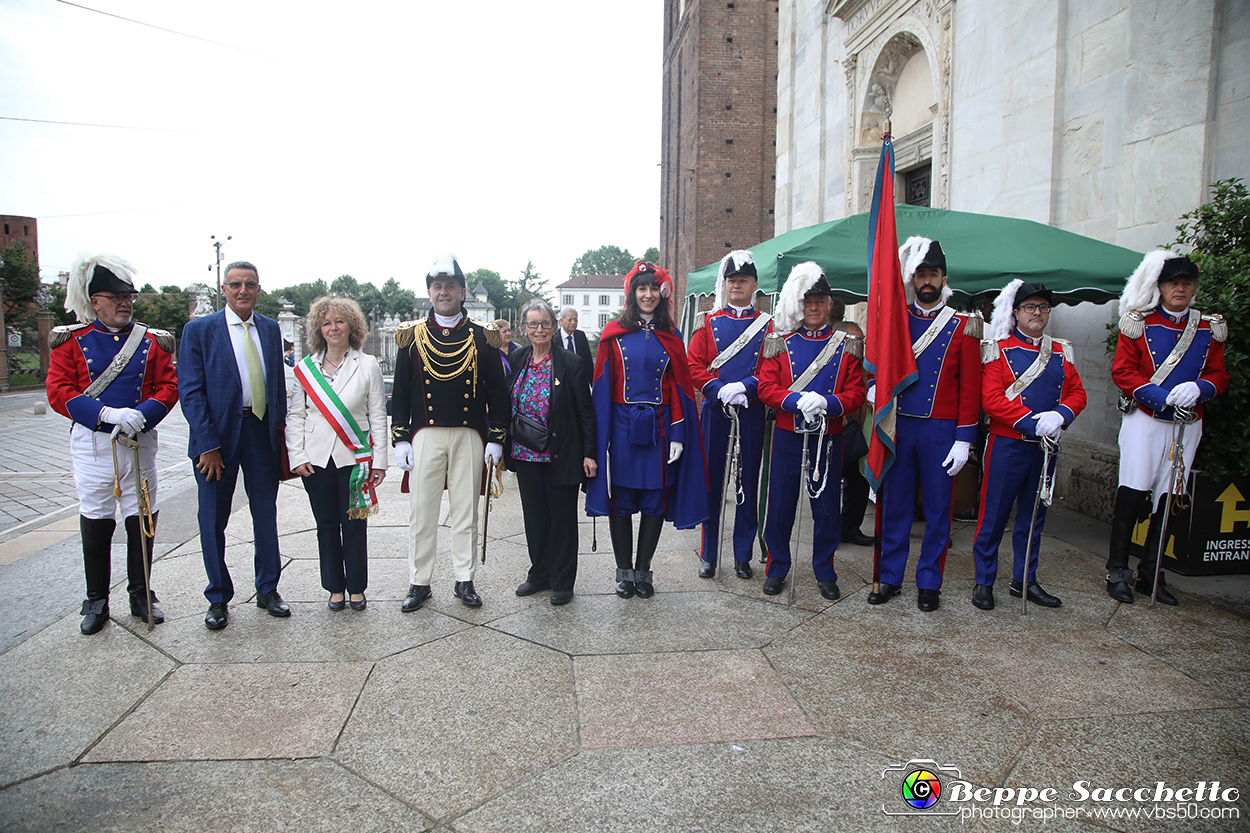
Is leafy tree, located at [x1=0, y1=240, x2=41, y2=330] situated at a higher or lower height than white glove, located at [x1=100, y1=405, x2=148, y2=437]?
higher

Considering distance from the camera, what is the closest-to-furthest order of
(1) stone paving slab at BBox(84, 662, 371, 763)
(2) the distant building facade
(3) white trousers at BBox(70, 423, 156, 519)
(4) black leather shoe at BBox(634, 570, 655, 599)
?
(1) stone paving slab at BBox(84, 662, 371, 763), (3) white trousers at BBox(70, 423, 156, 519), (4) black leather shoe at BBox(634, 570, 655, 599), (2) the distant building facade

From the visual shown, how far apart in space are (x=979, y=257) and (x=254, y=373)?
5402mm

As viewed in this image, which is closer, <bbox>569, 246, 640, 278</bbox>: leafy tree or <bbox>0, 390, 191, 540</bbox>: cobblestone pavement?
<bbox>0, 390, 191, 540</bbox>: cobblestone pavement

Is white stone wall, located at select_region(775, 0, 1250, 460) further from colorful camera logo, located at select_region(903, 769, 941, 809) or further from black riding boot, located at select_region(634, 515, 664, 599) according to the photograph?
colorful camera logo, located at select_region(903, 769, 941, 809)

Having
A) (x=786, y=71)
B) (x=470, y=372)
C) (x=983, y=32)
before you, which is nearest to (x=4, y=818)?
(x=470, y=372)

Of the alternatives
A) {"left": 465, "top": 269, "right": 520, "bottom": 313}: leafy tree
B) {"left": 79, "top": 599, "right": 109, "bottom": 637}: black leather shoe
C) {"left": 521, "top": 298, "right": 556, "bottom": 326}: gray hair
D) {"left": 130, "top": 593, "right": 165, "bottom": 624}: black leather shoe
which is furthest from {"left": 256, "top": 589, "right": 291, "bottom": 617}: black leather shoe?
{"left": 465, "top": 269, "right": 520, "bottom": 313}: leafy tree

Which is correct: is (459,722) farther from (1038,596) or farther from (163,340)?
(1038,596)

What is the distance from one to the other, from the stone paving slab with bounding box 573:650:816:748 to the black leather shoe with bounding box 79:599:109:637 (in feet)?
8.71

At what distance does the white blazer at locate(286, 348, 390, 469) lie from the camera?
163 inches

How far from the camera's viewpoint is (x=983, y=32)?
8547 millimetres

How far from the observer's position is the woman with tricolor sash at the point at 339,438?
4.14 metres

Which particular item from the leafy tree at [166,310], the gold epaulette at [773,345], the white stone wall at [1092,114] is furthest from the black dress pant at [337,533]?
the leafy tree at [166,310]

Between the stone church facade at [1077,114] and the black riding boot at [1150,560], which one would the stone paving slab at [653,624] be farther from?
the stone church facade at [1077,114]

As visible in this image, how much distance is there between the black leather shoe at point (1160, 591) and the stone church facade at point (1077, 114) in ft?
7.12
